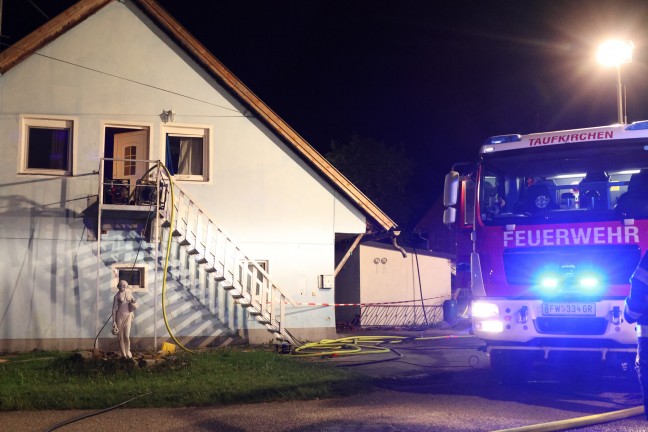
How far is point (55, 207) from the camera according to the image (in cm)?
1602

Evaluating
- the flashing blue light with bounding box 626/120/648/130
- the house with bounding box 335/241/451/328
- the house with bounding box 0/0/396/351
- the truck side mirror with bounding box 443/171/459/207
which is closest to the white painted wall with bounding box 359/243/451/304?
the house with bounding box 335/241/451/328

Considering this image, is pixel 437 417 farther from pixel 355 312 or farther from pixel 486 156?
pixel 355 312

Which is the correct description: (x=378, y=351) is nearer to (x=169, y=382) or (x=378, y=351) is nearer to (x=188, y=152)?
(x=169, y=382)

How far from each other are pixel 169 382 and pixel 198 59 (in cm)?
904

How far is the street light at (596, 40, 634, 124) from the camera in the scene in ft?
54.6

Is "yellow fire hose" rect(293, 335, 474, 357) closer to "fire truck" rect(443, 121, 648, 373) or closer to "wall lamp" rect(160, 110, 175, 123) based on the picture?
"fire truck" rect(443, 121, 648, 373)

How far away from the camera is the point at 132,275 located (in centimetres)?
1638

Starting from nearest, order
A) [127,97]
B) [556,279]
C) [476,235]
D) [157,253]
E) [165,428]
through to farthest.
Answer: [165,428], [556,279], [476,235], [157,253], [127,97]

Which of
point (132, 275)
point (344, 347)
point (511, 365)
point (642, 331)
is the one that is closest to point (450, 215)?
point (511, 365)

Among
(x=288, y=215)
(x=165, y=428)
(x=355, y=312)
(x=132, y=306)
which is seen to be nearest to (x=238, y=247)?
(x=288, y=215)

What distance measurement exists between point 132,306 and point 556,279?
7.54m

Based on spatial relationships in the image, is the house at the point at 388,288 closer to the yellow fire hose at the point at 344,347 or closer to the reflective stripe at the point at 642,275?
the yellow fire hose at the point at 344,347

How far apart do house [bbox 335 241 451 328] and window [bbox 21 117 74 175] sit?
9.49 m

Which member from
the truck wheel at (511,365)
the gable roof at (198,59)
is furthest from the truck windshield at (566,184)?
the gable roof at (198,59)
